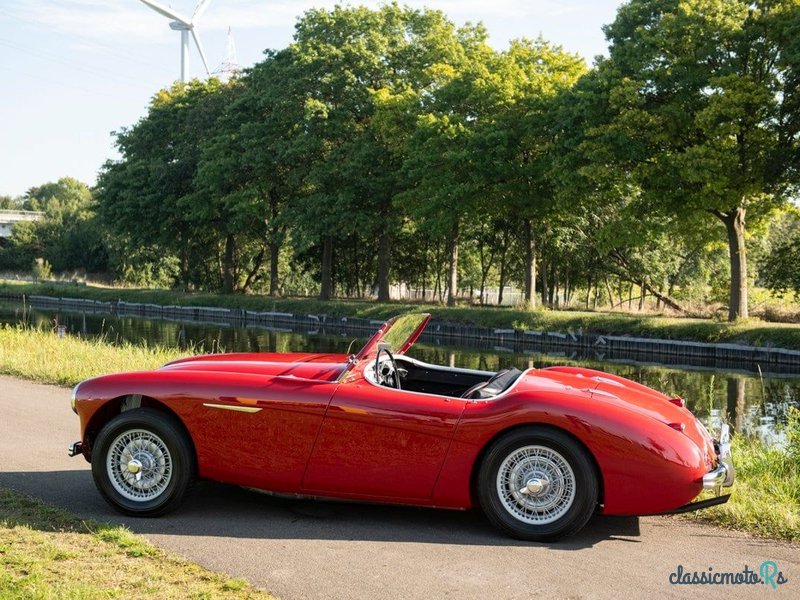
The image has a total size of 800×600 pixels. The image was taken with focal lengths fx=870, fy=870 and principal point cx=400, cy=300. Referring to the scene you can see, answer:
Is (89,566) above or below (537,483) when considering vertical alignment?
below

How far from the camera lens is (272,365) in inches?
248

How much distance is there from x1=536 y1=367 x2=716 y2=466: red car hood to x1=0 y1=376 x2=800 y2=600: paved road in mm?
675

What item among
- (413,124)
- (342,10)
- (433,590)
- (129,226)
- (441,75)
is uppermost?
(342,10)

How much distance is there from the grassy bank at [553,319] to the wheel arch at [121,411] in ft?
78.2

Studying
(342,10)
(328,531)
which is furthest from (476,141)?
(328,531)

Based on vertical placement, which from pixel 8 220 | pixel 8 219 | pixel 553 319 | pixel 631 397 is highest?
pixel 8 219

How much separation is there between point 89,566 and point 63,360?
972cm

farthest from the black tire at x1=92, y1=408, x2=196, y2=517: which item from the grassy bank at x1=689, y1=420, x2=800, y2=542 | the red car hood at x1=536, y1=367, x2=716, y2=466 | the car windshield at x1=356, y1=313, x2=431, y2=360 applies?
the grassy bank at x1=689, y1=420, x2=800, y2=542

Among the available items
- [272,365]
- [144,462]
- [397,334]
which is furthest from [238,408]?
[397,334]

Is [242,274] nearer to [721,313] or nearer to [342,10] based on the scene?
[342,10]

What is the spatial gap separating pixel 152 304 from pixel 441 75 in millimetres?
22422

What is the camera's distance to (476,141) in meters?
35.8

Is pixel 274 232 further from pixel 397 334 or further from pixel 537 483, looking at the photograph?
pixel 537 483

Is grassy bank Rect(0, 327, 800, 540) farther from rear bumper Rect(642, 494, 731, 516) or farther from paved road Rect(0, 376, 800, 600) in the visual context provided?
rear bumper Rect(642, 494, 731, 516)
